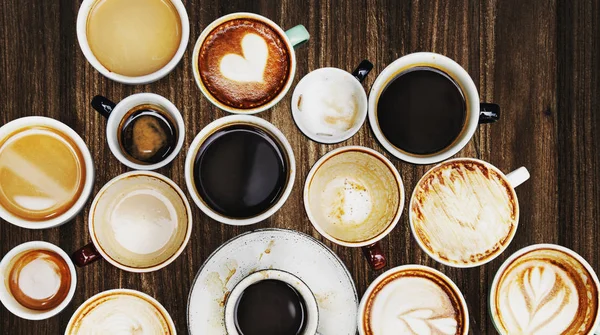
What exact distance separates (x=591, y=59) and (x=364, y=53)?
55 centimetres

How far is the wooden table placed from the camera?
1.17 meters

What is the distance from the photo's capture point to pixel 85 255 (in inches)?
43.8

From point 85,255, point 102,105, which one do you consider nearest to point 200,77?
point 102,105

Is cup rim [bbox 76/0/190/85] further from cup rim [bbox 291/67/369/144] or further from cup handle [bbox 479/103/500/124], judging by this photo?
cup handle [bbox 479/103/500/124]

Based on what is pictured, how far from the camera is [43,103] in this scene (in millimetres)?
1172

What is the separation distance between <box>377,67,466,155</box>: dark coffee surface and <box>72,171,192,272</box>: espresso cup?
0.51 meters

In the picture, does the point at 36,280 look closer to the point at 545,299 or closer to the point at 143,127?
the point at 143,127

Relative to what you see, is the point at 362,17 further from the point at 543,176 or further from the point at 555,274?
the point at 555,274

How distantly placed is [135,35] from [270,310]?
0.69 m

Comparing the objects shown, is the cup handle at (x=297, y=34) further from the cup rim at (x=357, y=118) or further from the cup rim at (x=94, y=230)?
the cup rim at (x=94, y=230)

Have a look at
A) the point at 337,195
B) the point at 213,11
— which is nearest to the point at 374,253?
the point at 337,195

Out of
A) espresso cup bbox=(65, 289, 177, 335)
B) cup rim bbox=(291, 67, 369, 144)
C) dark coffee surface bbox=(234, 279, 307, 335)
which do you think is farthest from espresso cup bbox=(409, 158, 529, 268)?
espresso cup bbox=(65, 289, 177, 335)

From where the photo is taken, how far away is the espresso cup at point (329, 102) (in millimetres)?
1155

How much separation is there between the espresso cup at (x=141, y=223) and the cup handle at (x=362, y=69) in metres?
0.47
